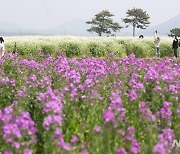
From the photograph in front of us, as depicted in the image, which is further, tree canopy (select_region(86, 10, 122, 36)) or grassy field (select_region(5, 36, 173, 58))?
tree canopy (select_region(86, 10, 122, 36))

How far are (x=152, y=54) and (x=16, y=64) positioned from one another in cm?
1957

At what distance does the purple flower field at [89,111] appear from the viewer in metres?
6.04

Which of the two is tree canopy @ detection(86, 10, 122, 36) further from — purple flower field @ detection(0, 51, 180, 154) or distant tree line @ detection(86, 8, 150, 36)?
purple flower field @ detection(0, 51, 180, 154)

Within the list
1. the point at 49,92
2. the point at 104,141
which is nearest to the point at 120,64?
the point at 49,92

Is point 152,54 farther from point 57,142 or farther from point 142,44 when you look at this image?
point 57,142

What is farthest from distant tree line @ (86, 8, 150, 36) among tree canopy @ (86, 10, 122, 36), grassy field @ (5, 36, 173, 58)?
grassy field @ (5, 36, 173, 58)

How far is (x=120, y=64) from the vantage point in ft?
42.3

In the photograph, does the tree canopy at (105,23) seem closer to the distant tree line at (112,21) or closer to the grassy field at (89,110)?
the distant tree line at (112,21)

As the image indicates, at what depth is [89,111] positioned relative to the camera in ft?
27.5

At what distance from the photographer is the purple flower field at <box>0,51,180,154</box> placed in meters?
6.04

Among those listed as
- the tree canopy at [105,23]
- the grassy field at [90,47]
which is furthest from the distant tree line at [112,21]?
the grassy field at [90,47]

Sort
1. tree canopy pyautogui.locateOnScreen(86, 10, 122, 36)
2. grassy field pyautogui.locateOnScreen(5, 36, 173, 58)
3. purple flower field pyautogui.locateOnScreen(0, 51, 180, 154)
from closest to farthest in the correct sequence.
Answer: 1. purple flower field pyautogui.locateOnScreen(0, 51, 180, 154)
2. grassy field pyautogui.locateOnScreen(5, 36, 173, 58)
3. tree canopy pyautogui.locateOnScreen(86, 10, 122, 36)

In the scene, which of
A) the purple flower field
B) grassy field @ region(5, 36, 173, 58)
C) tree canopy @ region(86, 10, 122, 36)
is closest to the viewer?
the purple flower field

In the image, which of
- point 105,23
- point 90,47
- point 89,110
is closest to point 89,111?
point 89,110
